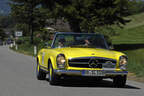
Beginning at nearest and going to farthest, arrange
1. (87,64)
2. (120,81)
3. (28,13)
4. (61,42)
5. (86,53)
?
(87,64)
(86,53)
(120,81)
(61,42)
(28,13)

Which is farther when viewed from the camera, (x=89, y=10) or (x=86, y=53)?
(x=89, y=10)

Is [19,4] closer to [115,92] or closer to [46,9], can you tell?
[46,9]

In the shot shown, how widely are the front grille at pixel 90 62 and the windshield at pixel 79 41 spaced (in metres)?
1.54

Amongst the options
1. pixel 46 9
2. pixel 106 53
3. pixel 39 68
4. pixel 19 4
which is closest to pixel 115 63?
pixel 106 53

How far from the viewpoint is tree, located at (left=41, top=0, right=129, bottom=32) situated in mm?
39688

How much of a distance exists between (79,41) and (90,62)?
1837mm

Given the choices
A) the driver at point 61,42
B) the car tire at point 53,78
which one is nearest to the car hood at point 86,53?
the car tire at point 53,78

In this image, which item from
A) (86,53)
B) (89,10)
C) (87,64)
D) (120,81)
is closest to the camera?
(87,64)

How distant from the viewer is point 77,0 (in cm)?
4062

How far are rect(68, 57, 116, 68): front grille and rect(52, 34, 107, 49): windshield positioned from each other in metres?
1.54

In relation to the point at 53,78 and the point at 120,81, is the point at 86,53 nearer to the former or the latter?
the point at 53,78

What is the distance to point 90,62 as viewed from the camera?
10523 mm

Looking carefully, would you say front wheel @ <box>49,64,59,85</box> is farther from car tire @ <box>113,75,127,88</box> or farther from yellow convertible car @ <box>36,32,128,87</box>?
car tire @ <box>113,75,127,88</box>

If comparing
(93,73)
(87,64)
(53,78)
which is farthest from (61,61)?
(93,73)
